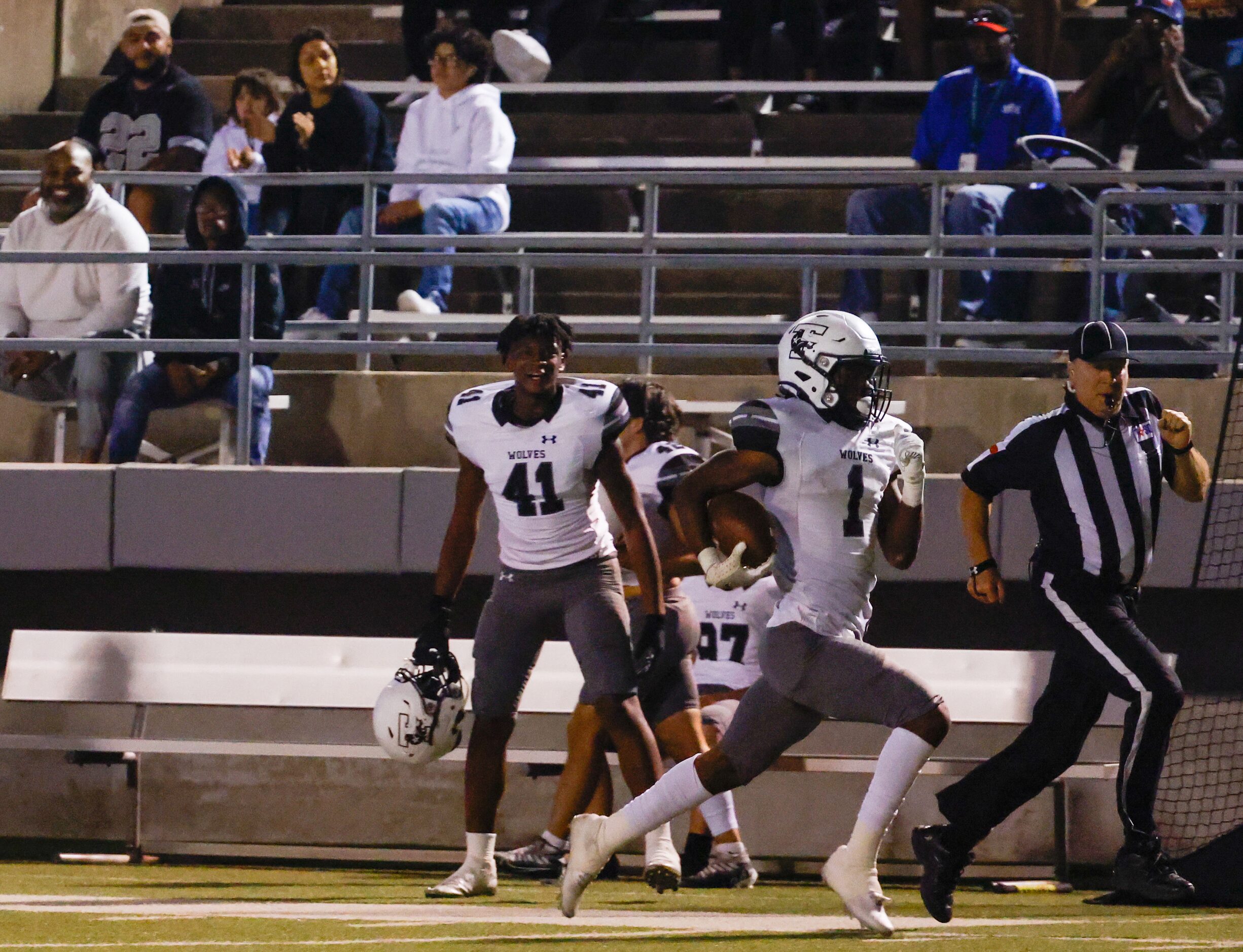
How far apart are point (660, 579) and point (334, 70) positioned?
18.6ft

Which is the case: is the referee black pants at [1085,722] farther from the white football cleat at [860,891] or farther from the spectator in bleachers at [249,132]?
the spectator in bleachers at [249,132]

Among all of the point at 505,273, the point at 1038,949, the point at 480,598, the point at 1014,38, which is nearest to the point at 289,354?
the point at 505,273

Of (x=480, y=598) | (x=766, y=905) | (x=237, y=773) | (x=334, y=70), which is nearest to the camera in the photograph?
(x=766, y=905)

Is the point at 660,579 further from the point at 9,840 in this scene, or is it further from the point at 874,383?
the point at 9,840

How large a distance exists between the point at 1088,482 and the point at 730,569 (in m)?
1.45

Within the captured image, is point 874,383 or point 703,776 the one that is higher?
point 874,383

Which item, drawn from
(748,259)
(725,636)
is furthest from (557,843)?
(748,259)

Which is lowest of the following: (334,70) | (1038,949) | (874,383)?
(1038,949)

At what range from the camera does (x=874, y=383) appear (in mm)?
6496

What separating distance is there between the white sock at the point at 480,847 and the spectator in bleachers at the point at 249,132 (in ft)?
18.8

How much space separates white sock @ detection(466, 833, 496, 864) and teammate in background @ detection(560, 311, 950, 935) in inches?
33.9

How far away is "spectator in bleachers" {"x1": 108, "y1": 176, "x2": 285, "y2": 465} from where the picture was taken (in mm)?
10414

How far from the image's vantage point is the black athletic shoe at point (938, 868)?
6602 mm

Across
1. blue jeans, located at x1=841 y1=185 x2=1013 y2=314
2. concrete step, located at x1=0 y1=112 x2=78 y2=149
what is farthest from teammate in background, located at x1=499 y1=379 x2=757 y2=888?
concrete step, located at x1=0 y1=112 x2=78 y2=149
